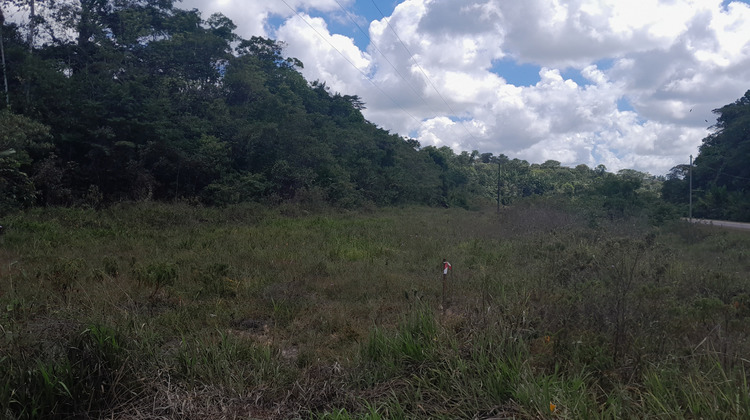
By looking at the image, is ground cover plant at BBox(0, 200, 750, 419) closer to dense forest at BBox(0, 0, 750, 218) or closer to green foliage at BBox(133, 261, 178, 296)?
green foliage at BBox(133, 261, 178, 296)

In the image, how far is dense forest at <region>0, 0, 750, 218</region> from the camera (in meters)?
17.9

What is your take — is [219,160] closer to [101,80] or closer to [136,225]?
[101,80]

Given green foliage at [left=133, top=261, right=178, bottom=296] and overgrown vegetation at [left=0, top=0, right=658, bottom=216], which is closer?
green foliage at [left=133, top=261, right=178, bottom=296]

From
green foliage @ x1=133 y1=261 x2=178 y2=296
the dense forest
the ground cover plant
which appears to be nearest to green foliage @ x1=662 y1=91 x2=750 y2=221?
the dense forest

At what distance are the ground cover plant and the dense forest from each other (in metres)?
6.74

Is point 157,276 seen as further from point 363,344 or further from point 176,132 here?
point 176,132

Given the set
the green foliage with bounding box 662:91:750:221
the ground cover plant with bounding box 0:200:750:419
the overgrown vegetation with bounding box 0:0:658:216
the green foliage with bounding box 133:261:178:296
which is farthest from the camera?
the green foliage with bounding box 662:91:750:221

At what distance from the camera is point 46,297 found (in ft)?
19.8

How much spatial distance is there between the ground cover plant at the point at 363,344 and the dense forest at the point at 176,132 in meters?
6.74

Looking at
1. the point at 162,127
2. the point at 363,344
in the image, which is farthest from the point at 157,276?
the point at 162,127

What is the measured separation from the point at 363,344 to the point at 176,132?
18722mm

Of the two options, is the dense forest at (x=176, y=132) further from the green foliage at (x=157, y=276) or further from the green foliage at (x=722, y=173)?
the green foliage at (x=157, y=276)

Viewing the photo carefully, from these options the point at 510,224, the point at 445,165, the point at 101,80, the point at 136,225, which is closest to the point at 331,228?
the point at 136,225

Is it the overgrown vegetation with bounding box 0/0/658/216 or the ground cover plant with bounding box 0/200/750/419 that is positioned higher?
the overgrown vegetation with bounding box 0/0/658/216
